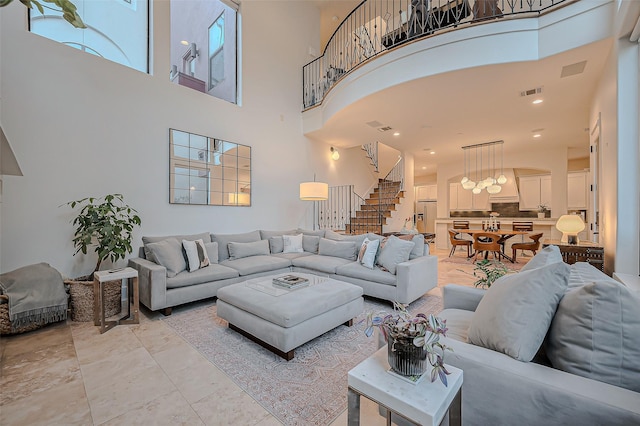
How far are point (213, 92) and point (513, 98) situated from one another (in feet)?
17.3

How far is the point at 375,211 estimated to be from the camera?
7.60 metres

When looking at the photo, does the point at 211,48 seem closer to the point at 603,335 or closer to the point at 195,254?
the point at 195,254

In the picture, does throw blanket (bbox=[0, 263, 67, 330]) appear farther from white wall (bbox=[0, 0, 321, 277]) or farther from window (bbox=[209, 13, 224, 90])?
window (bbox=[209, 13, 224, 90])

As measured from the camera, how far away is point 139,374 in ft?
6.51

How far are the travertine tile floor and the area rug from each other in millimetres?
84

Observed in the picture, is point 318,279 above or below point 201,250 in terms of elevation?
below

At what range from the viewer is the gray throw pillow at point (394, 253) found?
3.45 meters

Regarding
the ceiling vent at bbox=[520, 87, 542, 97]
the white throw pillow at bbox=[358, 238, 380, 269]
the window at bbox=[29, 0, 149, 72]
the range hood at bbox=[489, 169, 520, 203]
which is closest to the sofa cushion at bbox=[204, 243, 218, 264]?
the white throw pillow at bbox=[358, 238, 380, 269]

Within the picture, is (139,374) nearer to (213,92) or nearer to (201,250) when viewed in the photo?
(201,250)

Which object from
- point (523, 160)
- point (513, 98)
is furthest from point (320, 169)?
point (523, 160)

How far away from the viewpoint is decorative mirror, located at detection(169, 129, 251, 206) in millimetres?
4242

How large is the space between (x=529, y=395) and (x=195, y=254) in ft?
11.7

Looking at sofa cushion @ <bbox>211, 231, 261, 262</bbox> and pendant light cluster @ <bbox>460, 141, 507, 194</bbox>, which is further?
pendant light cluster @ <bbox>460, 141, 507, 194</bbox>

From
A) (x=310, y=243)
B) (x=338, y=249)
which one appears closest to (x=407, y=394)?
(x=338, y=249)
